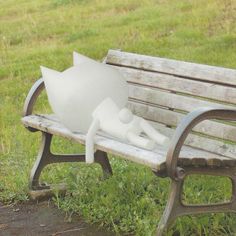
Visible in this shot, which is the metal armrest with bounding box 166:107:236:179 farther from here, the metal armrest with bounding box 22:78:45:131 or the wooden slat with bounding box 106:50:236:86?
the metal armrest with bounding box 22:78:45:131

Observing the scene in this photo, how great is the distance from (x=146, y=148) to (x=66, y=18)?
1038 cm

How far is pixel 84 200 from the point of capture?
496 centimetres

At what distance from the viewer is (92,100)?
4.65m

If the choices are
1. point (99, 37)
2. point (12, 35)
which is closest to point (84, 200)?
point (99, 37)

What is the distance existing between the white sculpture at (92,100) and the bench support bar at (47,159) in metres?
0.59

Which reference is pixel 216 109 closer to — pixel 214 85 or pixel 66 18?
pixel 214 85

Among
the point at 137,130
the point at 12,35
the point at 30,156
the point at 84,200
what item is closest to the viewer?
the point at 137,130

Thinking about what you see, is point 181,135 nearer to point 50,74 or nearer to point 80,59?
point 80,59

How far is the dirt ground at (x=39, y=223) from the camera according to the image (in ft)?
15.0

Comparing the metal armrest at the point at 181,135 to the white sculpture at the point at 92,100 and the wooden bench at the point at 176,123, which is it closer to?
the wooden bench at the point at 176,123

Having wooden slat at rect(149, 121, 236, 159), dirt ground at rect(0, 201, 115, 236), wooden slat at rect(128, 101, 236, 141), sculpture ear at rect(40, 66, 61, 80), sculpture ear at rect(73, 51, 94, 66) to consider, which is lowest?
dirt ground at rect(0, 201, 115, 236)

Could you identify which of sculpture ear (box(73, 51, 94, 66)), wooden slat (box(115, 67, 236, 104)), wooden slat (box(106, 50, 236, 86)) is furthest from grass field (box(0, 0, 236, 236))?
sculpture ear (box(73, 51, 94, 66))

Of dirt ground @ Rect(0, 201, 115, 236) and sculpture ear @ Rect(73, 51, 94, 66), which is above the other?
sculpture ear @ Rect(73, 51, 94, 66)

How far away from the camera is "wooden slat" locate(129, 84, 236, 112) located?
4488 mm
